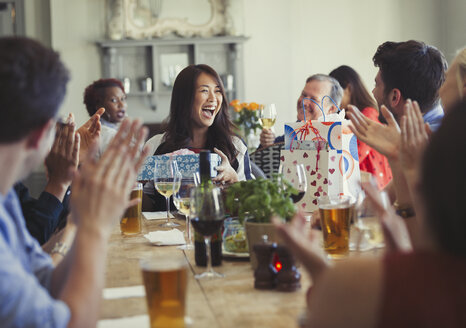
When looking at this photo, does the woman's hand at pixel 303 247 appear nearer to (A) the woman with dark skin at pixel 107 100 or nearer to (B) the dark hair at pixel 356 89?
(B) the dark hair at pixel 356 89

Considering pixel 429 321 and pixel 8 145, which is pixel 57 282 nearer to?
pixel 8 145

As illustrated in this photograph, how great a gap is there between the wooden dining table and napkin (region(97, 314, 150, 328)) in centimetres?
2

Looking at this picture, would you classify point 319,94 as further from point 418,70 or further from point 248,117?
point 248,117

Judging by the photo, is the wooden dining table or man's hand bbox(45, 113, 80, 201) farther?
man's hand bbox(45, 113, 80, 201)

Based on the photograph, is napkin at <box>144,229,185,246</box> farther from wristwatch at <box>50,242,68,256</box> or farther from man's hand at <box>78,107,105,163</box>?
man's hand at <box>78,107,105,163</box>

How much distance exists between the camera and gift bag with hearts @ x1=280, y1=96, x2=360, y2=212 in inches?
88.3

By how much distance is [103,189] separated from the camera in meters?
1.03

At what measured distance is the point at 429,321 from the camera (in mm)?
662

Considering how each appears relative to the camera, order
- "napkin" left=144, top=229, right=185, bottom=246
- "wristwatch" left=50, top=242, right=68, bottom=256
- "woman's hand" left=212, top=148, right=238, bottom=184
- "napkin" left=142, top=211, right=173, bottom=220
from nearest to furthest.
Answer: "wristwatch" left=50, top=242, right=68, bottom=256, "napkin" left=144, top=229, right=185, bottom=246, "napkin" left=142, top=211, right=173, bottom=220, "woman's hand" left=212, top=148, right=238, bottom=184

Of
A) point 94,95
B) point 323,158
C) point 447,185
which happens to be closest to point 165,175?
point 323,158

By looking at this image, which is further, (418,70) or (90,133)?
(418,70)

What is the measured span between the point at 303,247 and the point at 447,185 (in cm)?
29

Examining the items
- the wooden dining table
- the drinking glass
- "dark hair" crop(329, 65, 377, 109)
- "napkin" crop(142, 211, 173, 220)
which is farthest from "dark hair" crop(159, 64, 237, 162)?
the wooden dining table

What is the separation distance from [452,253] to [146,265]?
0.55 meters
